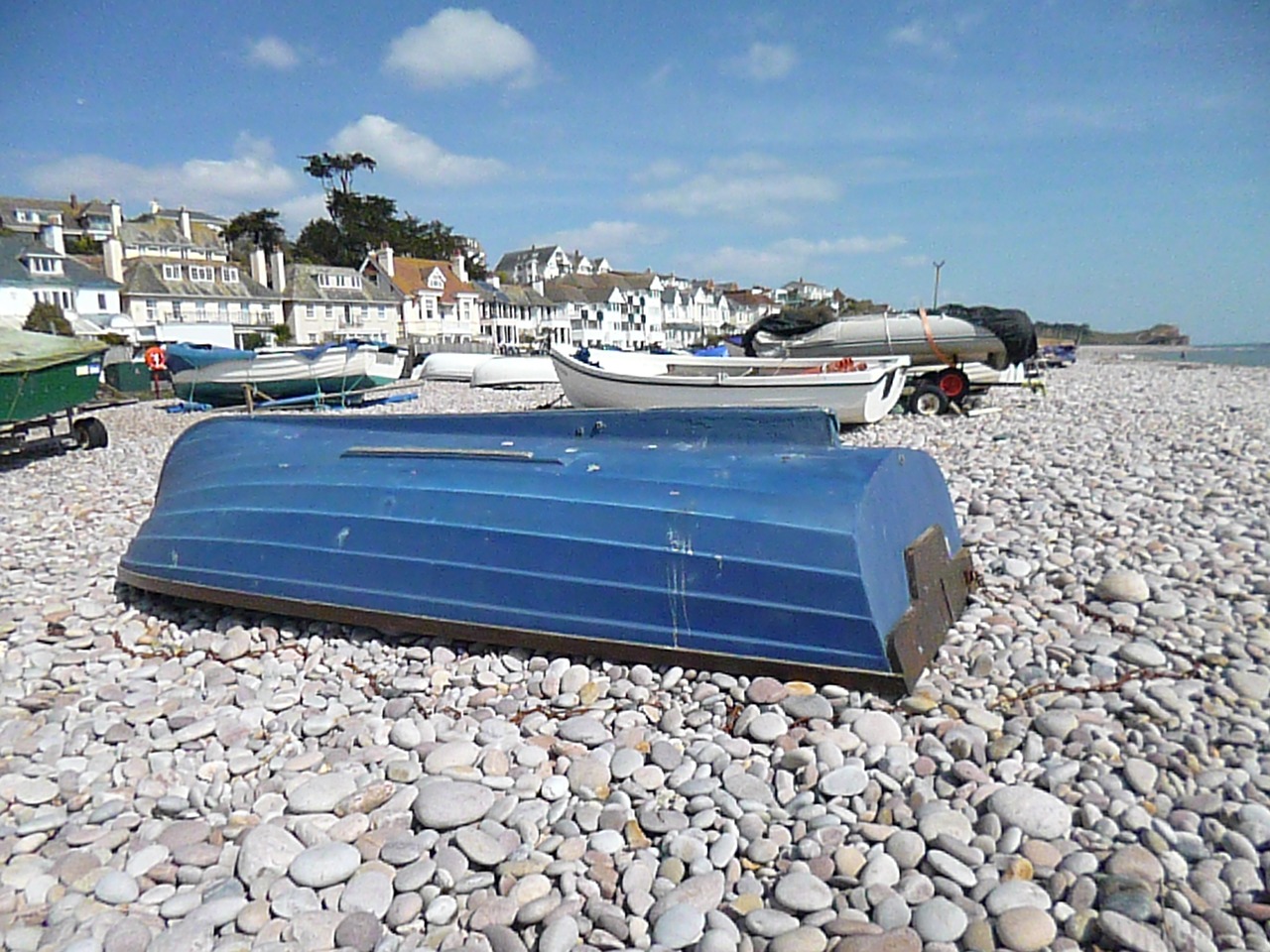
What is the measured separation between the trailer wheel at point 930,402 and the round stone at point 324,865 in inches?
488

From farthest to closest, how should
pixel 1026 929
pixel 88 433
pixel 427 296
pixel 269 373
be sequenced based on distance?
pixel 427 296 < pixel 269 373 < pixel 88 433 < pixel 1026 929

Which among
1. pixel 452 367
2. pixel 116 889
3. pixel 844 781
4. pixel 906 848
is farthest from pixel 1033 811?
pixel 452 367

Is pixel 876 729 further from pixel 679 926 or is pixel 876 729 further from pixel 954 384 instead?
pixel 954 384

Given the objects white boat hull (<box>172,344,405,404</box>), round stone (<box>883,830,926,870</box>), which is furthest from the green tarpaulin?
round stone (<box>883,830,926,870</box>)

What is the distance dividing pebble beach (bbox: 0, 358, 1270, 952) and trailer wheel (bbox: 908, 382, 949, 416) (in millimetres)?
8947

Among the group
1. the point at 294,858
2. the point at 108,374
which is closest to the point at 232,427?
the point at 294,858

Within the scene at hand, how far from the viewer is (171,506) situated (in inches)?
191

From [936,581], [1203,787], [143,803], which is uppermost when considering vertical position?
[936,581]

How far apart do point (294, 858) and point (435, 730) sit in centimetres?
83

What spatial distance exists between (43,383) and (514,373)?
15441 millimetres

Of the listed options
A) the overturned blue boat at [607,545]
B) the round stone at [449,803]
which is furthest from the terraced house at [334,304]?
the round stone at [449,803]

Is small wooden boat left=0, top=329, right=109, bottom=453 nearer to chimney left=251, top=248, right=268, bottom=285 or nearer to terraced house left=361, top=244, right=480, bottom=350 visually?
terraced house left=361, top=244, right=480, bottom=350

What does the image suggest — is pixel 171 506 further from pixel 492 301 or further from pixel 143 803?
pixel 492 301

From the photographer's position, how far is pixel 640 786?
9.27 ft
